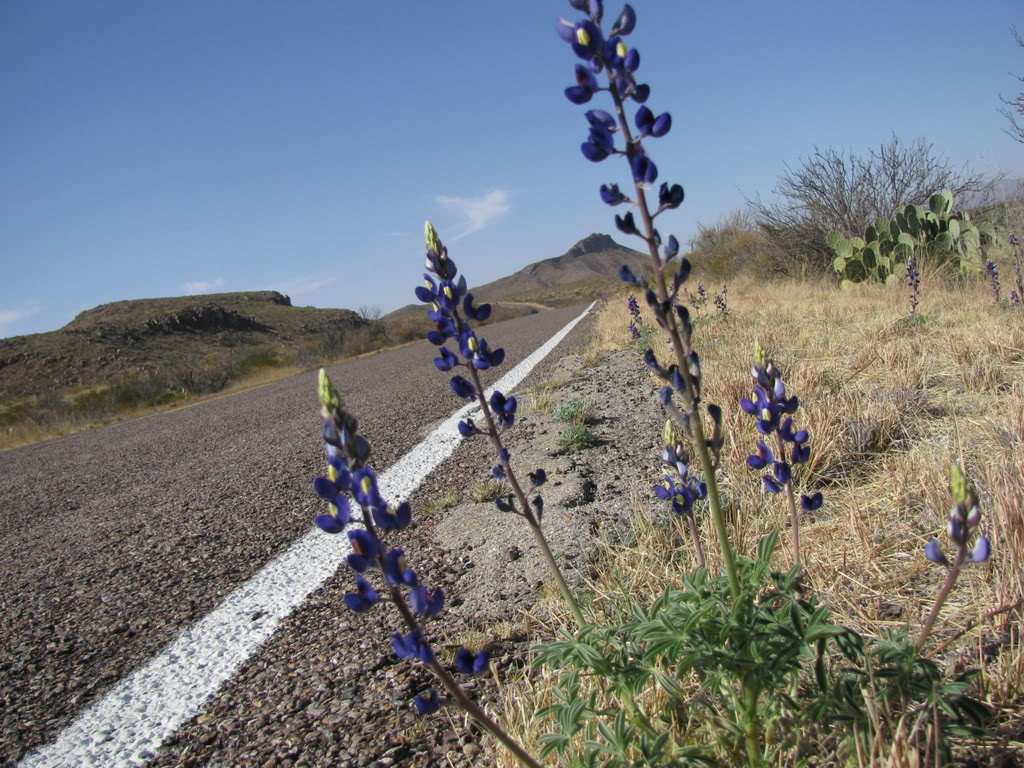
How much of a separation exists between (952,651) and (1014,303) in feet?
22.0

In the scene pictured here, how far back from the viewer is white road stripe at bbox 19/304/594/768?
1.87 meters

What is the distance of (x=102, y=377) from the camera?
4222 centimetres

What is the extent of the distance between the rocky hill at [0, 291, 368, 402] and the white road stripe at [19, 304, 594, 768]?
27716mm

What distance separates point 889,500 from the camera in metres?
2.58

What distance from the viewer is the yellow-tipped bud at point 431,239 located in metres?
1.95

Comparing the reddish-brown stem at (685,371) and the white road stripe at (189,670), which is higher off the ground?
the reddish-brown stem at (685,371)

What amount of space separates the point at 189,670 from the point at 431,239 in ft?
5.33

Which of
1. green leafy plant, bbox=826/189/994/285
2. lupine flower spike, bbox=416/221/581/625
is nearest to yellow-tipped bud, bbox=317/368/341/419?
lupine flower spike, bbox=416/221/581/625

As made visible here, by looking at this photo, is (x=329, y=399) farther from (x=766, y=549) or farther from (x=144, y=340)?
(x=144, y=340)

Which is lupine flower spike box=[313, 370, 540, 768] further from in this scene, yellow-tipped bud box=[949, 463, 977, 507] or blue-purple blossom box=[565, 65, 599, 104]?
yellow-tipped bud box=[949, 463, 977, 507]

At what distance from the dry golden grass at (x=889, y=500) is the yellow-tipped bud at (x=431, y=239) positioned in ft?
3.85

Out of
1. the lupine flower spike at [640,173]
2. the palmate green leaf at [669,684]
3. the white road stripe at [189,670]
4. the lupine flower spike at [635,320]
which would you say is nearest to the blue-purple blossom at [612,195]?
the lupine flower spike at [640,173]

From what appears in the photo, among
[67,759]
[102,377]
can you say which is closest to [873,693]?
[67,759]

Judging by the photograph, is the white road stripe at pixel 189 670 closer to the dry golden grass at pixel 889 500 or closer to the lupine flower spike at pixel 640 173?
the dry golden grass at pixel 889 500
